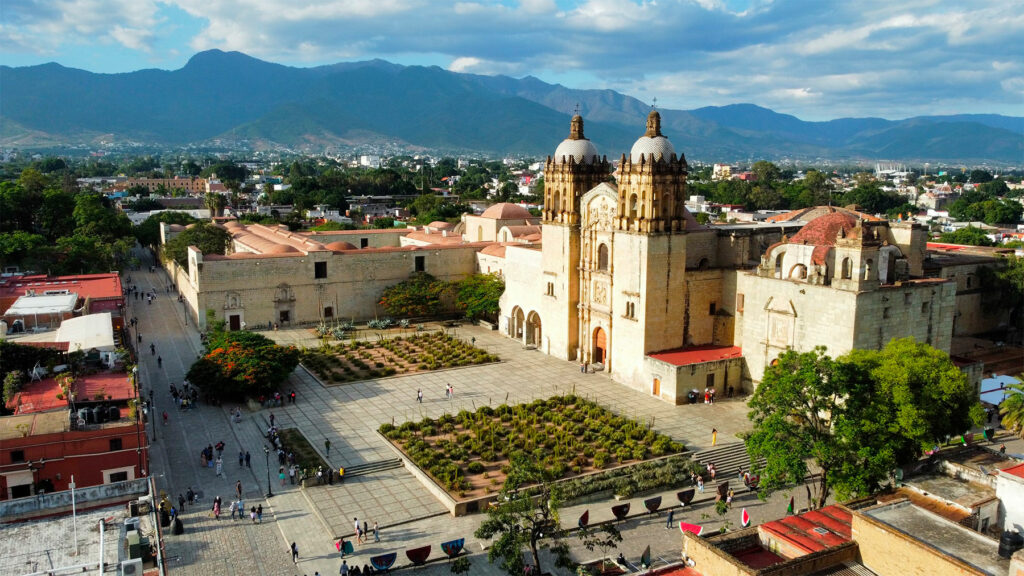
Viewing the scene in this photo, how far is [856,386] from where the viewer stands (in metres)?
19.0

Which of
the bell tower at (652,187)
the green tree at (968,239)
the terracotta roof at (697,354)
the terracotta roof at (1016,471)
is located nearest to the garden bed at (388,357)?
the terracotta roof at (697,354)

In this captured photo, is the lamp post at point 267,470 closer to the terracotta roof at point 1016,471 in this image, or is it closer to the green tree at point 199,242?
the terracotta roof at point 1016,471

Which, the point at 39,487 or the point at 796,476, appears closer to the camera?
the point at 796,476

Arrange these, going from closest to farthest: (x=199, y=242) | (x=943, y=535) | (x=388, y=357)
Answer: (x=943, y=535), (x=388, y=357), (x=199, y=242)

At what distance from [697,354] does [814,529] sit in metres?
18.3

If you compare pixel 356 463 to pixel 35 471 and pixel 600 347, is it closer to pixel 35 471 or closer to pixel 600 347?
pixel 35 471

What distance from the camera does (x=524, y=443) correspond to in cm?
2655

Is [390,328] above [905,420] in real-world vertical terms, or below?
below

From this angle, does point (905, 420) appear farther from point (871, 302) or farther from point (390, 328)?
point (390, 328)

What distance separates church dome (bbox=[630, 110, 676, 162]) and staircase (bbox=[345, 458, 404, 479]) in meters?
17.0

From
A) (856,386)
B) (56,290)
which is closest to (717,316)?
(856,386)

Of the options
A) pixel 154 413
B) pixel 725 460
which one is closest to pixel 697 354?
pixel 725 460

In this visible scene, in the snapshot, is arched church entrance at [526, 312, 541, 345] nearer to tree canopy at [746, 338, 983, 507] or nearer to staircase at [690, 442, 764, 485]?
staircase at [690, 442, 764, 485]

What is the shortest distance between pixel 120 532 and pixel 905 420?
58.7ft
